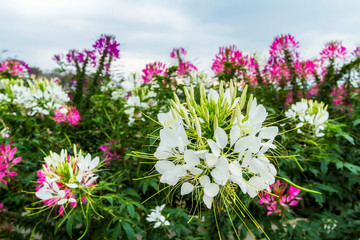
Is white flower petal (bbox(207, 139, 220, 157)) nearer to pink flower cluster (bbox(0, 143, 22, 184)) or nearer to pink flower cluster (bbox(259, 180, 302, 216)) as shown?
pink flower cluster (bbox(259, 180, 302, 216))

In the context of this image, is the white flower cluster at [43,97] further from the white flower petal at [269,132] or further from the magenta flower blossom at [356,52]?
the magenta flower blossom at [356,52]

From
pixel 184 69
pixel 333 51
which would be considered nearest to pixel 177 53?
pixel 184 69

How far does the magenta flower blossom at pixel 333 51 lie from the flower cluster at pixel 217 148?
3.06m

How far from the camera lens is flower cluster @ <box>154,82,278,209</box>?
821 mm

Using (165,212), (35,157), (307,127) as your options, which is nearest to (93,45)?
(35,157)

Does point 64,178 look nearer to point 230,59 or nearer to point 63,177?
point 63,177

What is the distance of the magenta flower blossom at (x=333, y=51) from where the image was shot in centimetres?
341

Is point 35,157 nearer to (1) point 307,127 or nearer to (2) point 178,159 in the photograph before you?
(2) point 178,159

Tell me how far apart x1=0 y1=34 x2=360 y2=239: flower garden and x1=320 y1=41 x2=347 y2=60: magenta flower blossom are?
0.04 ft

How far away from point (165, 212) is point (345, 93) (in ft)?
9.67

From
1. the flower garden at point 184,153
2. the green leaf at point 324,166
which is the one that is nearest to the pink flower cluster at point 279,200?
the flower garden at point 184,153

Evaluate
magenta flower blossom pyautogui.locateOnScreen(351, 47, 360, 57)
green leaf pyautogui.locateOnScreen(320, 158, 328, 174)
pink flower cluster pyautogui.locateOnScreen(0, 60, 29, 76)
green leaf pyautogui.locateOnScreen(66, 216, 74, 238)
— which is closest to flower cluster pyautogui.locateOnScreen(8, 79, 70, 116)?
green leaf pyautogui.locateOnScreen(66, 216, 74, 238)

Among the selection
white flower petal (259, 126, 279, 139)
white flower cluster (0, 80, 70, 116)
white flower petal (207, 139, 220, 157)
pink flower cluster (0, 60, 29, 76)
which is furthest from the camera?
pink flower cluster (0, 60, 29, 76)

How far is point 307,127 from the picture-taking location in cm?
214
